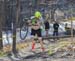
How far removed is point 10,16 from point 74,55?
6492 millimetres

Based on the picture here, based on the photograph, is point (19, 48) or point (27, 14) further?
point (27, 14)

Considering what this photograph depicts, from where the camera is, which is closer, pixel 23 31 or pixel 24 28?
pixel 24 28

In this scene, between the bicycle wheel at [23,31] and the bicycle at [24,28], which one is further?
the bicycle at [24,28]

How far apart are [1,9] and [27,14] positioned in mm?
4061

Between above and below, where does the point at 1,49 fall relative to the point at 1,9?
below

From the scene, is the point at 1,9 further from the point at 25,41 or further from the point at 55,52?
the point at 55,52

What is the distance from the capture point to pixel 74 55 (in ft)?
40.2

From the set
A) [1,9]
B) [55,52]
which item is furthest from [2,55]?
[1,9]

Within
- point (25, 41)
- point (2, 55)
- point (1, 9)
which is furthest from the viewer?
point (25, 41)

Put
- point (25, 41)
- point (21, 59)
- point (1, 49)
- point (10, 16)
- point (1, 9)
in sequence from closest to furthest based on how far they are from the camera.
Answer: point (21, 59) < point (1, 49) < point (1, 9) < point (25, 41) < point (10, 16)

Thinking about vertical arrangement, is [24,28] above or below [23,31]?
above

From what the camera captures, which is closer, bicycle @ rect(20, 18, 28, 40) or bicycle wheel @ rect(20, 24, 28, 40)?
bicycle wheel @ rect(20, 24, 28, 40)

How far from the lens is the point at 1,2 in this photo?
47.4 ft

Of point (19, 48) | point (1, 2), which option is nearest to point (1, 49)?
point (19, 48)
